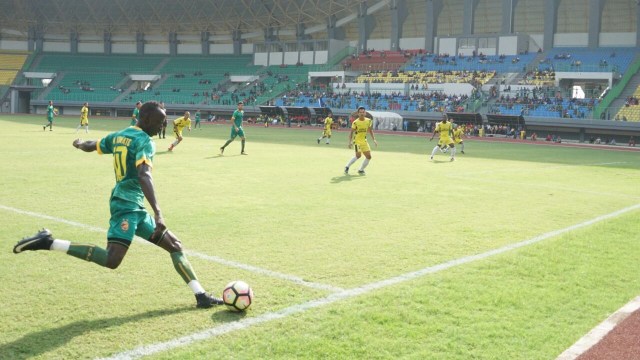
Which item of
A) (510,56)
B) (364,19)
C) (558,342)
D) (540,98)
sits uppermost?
(364,19)

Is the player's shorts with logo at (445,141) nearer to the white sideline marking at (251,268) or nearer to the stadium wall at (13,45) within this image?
the white sideline marking at (251,268)

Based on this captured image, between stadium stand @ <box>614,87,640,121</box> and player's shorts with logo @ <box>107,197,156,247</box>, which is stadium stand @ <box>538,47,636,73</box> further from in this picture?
player's shorts with logo @ <box>107,197,156,247</box>

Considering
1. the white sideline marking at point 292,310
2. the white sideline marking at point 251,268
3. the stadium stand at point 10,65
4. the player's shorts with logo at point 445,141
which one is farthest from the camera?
the stadium stand at point 10,65

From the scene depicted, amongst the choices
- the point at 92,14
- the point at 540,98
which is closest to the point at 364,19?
the point at 540,98

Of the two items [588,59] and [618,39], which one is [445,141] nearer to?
[588,59]

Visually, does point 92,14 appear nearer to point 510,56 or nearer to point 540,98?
point 510,56

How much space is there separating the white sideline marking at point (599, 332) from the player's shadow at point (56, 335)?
339 cm

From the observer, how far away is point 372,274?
694cm

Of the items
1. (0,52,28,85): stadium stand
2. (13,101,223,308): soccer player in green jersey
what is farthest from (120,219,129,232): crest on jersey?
(0,52,28,85): stadium stand

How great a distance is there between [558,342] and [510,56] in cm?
5853

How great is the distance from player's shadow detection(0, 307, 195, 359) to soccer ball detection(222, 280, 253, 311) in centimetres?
43

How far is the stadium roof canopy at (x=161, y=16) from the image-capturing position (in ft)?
245

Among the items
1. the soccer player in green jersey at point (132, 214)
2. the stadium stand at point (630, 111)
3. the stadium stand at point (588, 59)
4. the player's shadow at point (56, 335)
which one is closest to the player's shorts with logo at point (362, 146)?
the soccer player in green jersey at point (132, 214)

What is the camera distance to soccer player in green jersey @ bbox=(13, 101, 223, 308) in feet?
17.6
